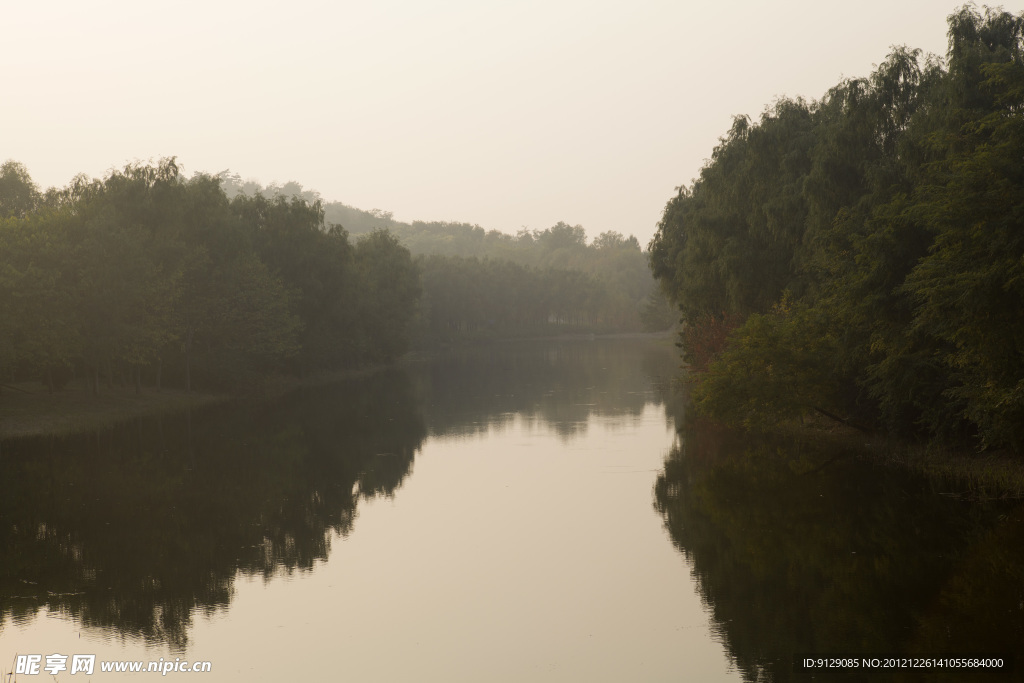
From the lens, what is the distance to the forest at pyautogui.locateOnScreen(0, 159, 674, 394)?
42125mm

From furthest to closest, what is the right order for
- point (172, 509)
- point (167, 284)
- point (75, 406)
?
point (167, 284)
point (75, 406)
point (172, 509)

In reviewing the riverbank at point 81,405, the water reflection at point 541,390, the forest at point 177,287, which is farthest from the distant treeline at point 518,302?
the riverbank at point 81,405

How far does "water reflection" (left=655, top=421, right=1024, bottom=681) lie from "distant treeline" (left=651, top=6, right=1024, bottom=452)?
2.83 metres

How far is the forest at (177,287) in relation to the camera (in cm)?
4212

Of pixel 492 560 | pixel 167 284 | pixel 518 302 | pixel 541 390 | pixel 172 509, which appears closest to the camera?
pixel 492 560

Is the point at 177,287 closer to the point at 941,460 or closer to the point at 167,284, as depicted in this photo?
the point at 167,284

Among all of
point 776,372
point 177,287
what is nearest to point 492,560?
point 776,372

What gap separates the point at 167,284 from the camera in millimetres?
49062

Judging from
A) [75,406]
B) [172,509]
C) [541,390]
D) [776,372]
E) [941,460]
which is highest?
[776,372]

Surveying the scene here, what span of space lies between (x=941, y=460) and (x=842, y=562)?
991 cm

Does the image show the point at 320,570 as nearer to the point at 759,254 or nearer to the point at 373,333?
the point at 759,254

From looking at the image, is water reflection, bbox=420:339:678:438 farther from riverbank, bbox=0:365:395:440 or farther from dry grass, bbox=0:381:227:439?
dry grass, bbox=0:381:227:439

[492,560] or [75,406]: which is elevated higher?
[75,406]

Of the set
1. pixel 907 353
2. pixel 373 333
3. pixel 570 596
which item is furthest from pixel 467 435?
pixel 373 333
